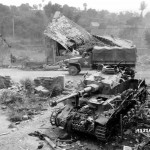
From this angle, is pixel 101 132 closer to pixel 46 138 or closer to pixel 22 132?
pixel 46 138

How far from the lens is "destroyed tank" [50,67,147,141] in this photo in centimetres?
886

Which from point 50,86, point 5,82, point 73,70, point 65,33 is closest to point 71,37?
point 65,33

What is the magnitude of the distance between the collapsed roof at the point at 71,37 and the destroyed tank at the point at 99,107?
1522 centimetres

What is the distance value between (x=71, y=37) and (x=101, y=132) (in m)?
19.5

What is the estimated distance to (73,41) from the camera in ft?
88.7

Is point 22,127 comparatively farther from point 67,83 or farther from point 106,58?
point 106,58

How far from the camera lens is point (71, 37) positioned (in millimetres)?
27344

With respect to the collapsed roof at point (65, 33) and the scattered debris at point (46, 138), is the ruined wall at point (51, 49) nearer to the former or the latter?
the collapsed roof at point (65, 33)

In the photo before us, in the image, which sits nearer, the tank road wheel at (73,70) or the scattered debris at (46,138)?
the scattered debris at (46,138)

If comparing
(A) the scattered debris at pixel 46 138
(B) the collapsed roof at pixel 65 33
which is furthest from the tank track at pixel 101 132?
(B) the collapsed roof at pixel 65 33

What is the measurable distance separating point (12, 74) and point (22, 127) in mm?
9637

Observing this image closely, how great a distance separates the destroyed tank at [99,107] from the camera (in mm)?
8859

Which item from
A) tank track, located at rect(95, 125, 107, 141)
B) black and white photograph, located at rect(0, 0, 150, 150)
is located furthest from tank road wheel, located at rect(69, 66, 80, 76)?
tank track, located at rect(95, 125, 107, 141)

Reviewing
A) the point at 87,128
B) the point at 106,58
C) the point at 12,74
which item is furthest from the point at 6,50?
the point at 87,128
